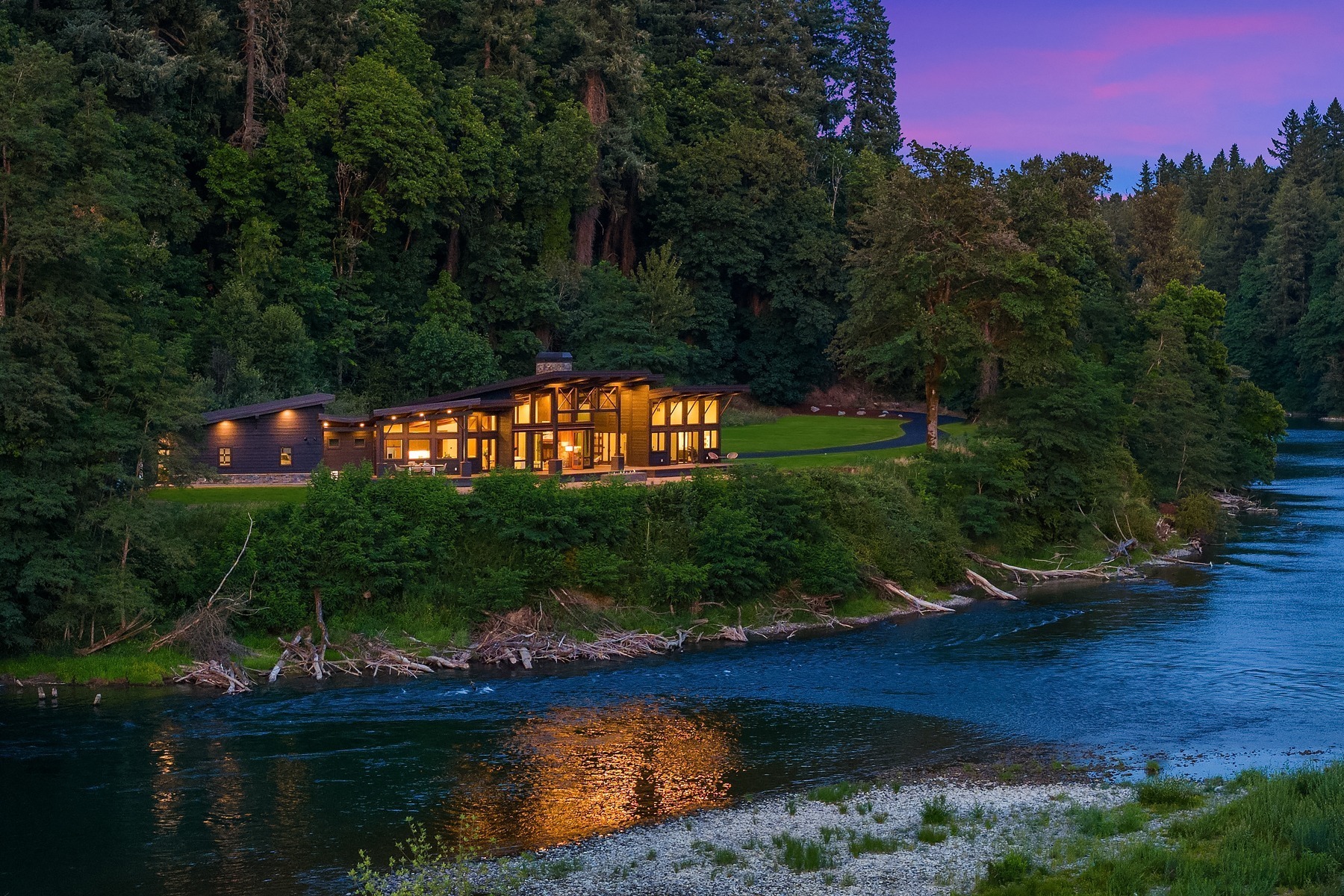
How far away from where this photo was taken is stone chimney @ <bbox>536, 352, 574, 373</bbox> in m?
57.2

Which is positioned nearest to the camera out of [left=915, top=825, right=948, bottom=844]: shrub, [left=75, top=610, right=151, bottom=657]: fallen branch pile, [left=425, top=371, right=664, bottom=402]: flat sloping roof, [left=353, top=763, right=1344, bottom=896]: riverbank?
[left=353, top=763, right=1344, bottom=896]: riverbank

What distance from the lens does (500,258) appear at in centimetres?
7388

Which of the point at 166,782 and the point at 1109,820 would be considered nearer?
the point at 1109,820

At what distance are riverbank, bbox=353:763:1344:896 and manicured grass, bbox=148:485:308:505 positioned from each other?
22938mm

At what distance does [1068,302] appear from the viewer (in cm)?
5622

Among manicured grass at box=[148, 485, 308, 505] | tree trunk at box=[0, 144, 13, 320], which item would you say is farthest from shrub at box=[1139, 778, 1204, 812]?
tree trunk at box=[0, 144, 13, 320]

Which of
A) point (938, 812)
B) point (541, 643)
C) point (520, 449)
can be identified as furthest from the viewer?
point (520, 449)

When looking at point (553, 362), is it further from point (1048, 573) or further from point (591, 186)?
point (591, 186)

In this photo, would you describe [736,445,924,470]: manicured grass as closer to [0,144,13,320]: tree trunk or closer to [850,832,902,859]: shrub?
[0,144,13,320]: tree trunk

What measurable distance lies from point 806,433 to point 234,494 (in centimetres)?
3895

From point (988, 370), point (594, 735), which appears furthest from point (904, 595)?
point (988, 370)

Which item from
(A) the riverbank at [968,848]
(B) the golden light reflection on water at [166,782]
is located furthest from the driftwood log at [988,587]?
(B) the golden light reflection on water at [166,782]

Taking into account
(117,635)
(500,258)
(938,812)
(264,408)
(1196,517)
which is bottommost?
Answer: (938,812)

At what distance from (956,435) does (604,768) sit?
47891 millimetres
